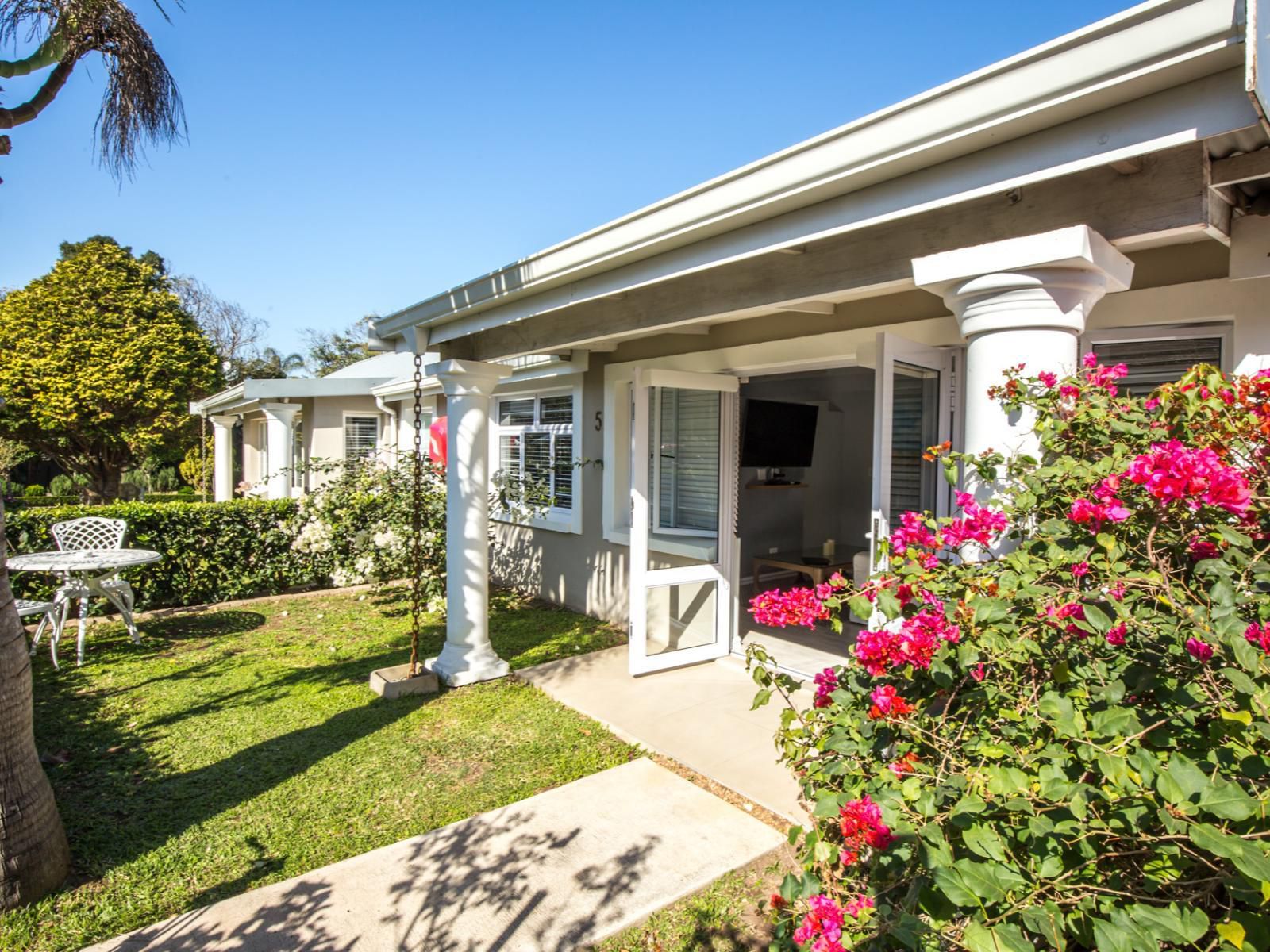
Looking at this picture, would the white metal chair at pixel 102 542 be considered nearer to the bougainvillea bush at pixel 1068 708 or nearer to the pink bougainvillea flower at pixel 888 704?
the bougainvillea bush at pixel 1068 708

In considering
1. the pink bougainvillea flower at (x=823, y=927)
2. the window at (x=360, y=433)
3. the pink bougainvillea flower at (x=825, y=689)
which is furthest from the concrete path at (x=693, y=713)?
the window at (x=360, y=433)

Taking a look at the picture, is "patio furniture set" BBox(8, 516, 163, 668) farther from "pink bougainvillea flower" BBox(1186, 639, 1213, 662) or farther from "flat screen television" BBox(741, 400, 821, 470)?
"pink bougainvillea flower" BBox(1186, 639, 1213, 662)

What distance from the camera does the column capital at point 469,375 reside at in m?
5.59

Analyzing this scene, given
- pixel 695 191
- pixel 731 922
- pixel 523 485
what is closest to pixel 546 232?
pixel 523 485

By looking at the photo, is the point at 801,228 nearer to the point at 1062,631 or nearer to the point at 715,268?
the point at 715,268

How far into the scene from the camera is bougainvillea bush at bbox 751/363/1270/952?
4.12ft

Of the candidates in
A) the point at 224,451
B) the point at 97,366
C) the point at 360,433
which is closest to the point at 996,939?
the point at 360,433

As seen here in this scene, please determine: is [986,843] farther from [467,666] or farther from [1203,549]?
[467,666]

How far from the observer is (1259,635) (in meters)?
1.33

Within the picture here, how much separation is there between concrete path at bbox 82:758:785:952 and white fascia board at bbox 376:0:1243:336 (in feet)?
9.53

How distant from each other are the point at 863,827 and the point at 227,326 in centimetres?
4029

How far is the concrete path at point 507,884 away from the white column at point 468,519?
2.08m

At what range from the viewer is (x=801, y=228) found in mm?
2910

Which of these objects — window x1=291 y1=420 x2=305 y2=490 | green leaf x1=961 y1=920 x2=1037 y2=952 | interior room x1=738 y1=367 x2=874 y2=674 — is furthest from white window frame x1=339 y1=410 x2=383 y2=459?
green leaf x1=961 y1=920 x2=1037 y2=952
